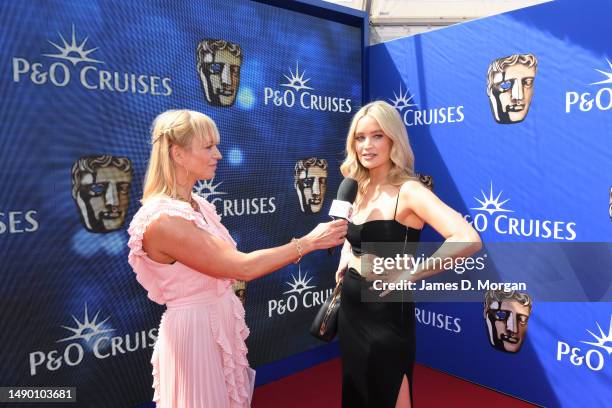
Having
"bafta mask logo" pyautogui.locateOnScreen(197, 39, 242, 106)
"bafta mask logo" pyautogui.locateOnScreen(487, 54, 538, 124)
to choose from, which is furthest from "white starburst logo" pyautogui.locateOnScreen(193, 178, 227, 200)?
"bafta mask logo" pyautogui.locateOnScreen(487, 54, 538, 124)

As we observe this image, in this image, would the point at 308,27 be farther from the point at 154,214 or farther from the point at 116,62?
the point at 154,214

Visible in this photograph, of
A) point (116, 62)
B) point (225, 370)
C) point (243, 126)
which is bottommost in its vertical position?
point (225, 370)

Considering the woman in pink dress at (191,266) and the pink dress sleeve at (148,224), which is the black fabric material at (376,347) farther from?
the pink dress sleeve at (148,224)

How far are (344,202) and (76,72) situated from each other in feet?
5.68

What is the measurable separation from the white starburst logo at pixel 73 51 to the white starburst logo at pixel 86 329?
1.41 m

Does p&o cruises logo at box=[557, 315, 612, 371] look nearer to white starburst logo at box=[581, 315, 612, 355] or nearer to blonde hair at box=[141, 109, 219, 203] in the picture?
white starburst logo at box=[581, 315, 612, 355]

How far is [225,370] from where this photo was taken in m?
1.60

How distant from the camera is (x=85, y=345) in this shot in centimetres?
248

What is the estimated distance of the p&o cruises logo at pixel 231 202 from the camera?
290cm

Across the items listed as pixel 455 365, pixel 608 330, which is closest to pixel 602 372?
pixel 608 330

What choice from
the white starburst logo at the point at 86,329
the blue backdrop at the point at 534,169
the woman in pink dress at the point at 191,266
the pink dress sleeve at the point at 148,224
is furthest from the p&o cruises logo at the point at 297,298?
the pink dress sleeve at the point at 148,224

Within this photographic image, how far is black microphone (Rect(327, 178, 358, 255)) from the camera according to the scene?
1.63 m

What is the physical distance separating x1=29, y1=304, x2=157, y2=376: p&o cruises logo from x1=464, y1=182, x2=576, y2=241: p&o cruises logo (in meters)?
2.41

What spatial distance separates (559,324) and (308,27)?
2.75m
